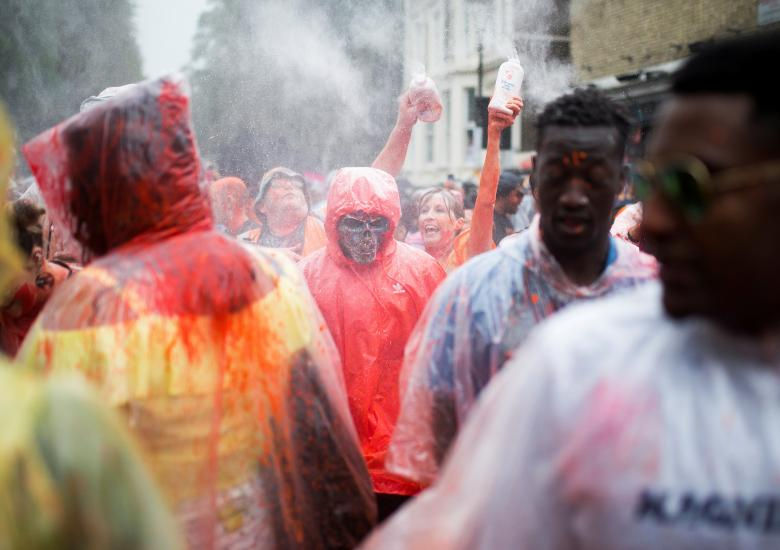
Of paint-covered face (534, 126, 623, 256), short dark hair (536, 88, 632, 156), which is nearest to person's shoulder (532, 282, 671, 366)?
paint-covered face (534, 126, 623, 256)

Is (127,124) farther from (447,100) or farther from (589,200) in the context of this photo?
(447,100)

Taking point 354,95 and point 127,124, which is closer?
point 127,124

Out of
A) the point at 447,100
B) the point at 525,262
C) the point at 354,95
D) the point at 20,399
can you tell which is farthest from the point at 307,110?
the point at 447,100

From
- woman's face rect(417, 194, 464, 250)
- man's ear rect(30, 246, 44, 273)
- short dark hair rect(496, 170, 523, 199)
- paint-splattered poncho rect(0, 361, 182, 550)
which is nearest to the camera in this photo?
paint-splattered poncho rect(0, 361, 182, 550)

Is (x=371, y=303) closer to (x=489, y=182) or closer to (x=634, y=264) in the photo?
(x=489, y=182)

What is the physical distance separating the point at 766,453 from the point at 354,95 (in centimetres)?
768

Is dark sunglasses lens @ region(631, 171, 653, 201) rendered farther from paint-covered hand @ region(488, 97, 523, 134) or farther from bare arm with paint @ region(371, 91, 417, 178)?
bare arm with paint @ region(371, 91, 417, 178)

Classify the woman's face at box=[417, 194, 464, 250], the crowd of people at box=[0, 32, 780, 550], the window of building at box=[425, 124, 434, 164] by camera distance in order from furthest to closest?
the window of building at box=[425, 124, 434, 164] < the woman's face at box=[417, 194, 464, 250] < the crowd of people at box=[0, 32, 780, 550]

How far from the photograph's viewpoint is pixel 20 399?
3.54 feet

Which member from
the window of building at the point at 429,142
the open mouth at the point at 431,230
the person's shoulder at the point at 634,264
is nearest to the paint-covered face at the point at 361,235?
the person's shoulder at the point at 634,264

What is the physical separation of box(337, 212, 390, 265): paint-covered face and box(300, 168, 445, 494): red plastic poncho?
0.03 m

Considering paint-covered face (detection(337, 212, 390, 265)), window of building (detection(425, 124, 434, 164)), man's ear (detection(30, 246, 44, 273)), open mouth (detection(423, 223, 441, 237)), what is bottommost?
window of building (detection(425, 124, 434, 164))

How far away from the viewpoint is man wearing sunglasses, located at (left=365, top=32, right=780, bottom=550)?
1139mm

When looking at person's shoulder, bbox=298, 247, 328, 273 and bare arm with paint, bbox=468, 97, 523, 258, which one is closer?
bare arm with paint, bbox=468, 97, 523, 258
